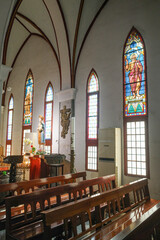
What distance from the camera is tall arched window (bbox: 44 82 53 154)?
10298 mm

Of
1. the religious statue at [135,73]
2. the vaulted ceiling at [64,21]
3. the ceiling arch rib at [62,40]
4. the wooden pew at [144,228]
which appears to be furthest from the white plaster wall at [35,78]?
the wooden pew at [144,228]

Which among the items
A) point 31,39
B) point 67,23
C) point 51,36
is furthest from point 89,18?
point 31,39

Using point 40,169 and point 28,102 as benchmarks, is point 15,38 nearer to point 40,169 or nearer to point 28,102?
point 28,102

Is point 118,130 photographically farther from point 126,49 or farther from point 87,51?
point 87,51

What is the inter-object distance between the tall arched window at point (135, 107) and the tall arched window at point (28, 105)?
21.2ft

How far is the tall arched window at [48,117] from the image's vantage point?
33.8ft

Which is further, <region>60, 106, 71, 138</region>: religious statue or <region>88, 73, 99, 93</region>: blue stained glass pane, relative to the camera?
<region>60, 106, 71, 138</region>: religious statue

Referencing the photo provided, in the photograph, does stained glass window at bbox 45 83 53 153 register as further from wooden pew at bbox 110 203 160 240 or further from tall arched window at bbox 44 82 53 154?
wooden pew at bbox 110 203 160 240

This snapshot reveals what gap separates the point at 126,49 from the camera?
7.79 metres

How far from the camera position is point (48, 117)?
35.2ft

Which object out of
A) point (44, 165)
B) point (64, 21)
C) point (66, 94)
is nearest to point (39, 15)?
point (64, 21)

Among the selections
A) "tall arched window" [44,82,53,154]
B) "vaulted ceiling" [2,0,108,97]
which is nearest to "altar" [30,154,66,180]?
"tall arched window" [44,82,53,154]

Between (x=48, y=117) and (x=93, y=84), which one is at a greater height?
(x=93, y=84)

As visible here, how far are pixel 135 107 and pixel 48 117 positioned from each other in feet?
16.9
